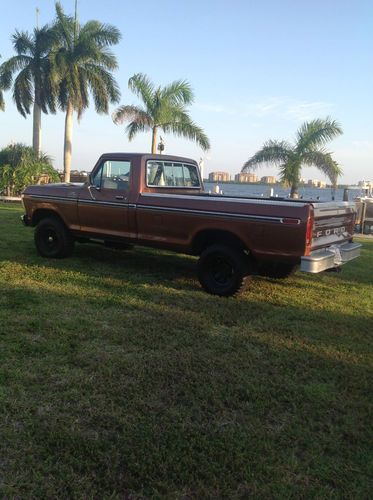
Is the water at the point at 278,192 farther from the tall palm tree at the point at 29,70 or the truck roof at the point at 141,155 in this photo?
the tall palm tree at the point at 29,70

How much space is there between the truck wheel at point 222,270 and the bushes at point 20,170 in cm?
1674

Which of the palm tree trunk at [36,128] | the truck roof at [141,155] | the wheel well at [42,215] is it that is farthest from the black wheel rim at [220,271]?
the palm tree trunk at [36,128]

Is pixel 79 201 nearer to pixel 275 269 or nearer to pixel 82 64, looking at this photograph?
pixel 275 269

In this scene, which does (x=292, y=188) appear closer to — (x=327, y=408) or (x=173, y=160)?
(x=173, y=160)

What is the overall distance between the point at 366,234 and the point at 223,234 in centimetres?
1245

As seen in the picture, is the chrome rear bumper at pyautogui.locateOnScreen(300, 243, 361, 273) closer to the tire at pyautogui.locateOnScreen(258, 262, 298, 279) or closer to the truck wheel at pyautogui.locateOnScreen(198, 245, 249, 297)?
the tire at pyautogui.locateOnScreen(258, 262, 298, 279)

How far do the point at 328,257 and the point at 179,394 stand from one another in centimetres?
296

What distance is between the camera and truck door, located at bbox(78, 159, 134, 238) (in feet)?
22.4

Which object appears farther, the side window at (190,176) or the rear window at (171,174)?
the side window at (190,176)

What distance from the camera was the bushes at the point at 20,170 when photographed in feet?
68.1

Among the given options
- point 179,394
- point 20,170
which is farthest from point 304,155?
point 179,394

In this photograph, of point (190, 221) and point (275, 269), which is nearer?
point (190, 221)

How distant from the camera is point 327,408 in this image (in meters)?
3.27

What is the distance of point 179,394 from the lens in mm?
3354
